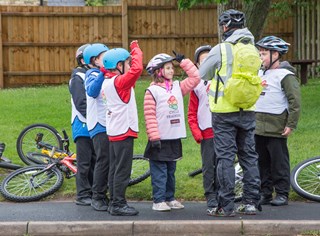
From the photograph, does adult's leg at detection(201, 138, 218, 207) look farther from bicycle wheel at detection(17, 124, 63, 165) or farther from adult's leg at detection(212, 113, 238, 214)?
bicycle wheel at detection(17, 124, 63, 165)

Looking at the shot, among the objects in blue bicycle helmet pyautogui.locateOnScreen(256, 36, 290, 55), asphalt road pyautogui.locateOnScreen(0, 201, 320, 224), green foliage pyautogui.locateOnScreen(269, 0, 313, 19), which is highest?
green foliage pyautogui.locateOnScreen(269, 0, 313, 19)

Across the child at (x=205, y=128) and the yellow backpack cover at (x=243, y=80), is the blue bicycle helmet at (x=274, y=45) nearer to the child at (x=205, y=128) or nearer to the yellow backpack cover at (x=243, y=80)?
the child at (x=205, y=128)

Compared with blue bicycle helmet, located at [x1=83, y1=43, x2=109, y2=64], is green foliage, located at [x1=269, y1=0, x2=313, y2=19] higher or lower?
higher

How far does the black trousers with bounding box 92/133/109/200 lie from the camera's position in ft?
28.7

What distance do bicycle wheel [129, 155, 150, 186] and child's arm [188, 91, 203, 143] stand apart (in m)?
1.31

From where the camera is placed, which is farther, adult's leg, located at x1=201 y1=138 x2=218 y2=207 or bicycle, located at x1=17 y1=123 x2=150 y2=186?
bicycle, located at x1=17 y1=123 x2=150 y2=186

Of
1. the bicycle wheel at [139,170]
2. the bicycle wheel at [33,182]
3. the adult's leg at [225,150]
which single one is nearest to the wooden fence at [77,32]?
the bicycle wheel at [139,170]

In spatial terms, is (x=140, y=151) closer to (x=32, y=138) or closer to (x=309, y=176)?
(x=32, y=138)

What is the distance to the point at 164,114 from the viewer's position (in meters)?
8.60

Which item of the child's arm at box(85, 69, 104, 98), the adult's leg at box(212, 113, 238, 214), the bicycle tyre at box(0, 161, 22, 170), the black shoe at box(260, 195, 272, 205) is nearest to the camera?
the adult's leg at box(212, 113, 238, 214)

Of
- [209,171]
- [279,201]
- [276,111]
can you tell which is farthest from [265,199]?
[276,111]

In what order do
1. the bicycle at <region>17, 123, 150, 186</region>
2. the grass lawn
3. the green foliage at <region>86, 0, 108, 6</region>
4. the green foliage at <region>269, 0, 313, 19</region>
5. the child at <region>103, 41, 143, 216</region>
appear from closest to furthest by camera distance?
the child at <region>103, 41, 143, 216</region> → the grass lawn → the bicycle at <region>17, 123, 150, 186</region> → the green foliage at <region>269, 0, 313, 19</region> → the green foliage at <region>86, 0, 108, 6</region>

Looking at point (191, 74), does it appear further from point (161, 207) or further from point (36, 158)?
point (36, 158)

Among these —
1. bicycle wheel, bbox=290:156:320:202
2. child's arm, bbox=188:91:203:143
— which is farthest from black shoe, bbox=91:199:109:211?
bicycle wheel, bbox=290:156:320:202
